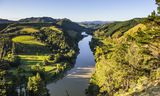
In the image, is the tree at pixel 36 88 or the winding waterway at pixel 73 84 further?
the winding waterway at pixel 73 84

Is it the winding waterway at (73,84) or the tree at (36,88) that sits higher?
the tree at (36,88)

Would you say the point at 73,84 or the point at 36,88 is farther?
the point at 73,84

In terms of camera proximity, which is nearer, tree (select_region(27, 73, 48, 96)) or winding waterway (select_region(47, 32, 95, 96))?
tree (select_region(27, 73, 48, 96))

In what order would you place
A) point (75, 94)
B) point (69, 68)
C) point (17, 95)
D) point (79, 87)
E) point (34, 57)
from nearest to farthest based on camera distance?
point (17, 95) < point (75, 94) < point (79, 87) < point (69, 68) < point (34, 57)

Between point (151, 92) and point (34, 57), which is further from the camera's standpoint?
point (34, 57)

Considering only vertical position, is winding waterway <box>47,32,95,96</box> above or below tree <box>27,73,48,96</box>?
below

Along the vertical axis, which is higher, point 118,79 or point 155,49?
point 155,49

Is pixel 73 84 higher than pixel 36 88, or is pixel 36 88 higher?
pixel 36 88

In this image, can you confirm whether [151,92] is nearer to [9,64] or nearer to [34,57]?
[9,64]

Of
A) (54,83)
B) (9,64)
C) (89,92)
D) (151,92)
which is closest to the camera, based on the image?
(151,92)

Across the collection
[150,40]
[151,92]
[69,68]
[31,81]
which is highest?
[150,40]

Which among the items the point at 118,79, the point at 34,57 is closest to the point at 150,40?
the point at 118,79
